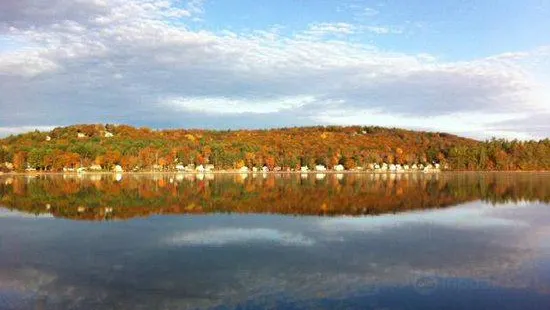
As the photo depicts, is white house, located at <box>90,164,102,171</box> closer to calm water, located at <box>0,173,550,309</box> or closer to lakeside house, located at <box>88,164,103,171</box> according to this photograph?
lakeside house, located at <box>88,164,103,171</box>

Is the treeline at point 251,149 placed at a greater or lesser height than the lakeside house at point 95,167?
greater

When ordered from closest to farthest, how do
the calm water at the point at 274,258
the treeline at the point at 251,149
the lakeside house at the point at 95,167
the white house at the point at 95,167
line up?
the calm water at the point at 274,258 < the lakeside house at the point at 95,167 < the white house at the point at 95,167 < the treeline at the point at 251,149

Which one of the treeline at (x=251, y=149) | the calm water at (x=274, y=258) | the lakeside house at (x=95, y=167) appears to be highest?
the treeline at (x=251, y=149)

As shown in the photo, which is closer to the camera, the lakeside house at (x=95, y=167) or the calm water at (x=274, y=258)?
the calm water at (x=274, y=258)

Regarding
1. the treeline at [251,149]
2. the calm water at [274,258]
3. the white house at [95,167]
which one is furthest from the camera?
the treeline at [251,149]

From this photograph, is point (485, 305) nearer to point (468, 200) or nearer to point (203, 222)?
point (203, 222)

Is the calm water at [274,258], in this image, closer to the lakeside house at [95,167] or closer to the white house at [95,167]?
the lakeside house at [95,167]

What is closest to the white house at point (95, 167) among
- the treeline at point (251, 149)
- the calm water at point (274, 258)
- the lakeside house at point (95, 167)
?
the lakeside house at point (95, 167)
